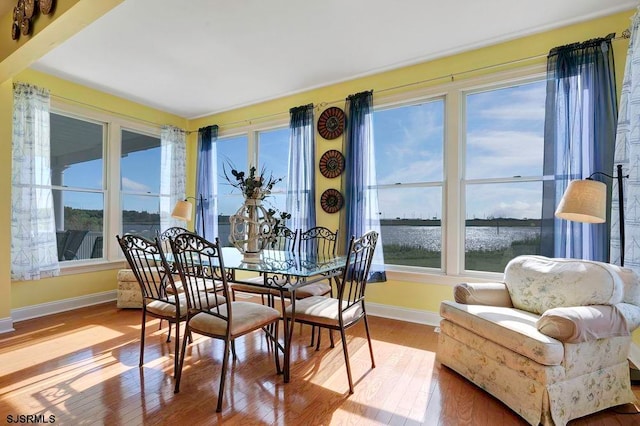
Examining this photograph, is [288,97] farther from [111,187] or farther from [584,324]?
Result: [584,324]

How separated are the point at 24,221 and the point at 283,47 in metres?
3.34

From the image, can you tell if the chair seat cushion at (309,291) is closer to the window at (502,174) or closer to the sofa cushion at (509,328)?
the sofa cushion at (509,328)

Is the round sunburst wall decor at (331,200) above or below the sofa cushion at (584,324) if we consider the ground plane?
above

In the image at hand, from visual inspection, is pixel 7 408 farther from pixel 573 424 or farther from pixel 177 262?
pixel 573 424

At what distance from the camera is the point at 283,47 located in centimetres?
318

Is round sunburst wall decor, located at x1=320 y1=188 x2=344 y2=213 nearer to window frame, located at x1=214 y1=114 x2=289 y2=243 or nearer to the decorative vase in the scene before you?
window frame, located at x1=214 y1=114 x2=289 y2=243

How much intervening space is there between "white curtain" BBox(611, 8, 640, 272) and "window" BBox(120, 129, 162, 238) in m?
5.07

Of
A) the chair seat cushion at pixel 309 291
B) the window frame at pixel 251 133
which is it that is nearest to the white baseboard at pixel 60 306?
the window frame at pixel 251 133

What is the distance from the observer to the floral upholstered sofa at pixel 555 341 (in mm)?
1754

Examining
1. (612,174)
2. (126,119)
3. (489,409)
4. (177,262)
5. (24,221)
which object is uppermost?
(126,119)

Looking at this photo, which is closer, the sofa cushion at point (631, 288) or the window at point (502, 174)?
the sofa cushion at point (631, 288)

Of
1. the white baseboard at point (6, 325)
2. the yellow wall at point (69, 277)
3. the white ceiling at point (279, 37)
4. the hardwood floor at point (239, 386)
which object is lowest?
the hardwood floor at point (239, 386)

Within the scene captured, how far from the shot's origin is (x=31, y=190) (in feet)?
11.8

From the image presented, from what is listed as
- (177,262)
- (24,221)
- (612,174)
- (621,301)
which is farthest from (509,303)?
(24,221)
